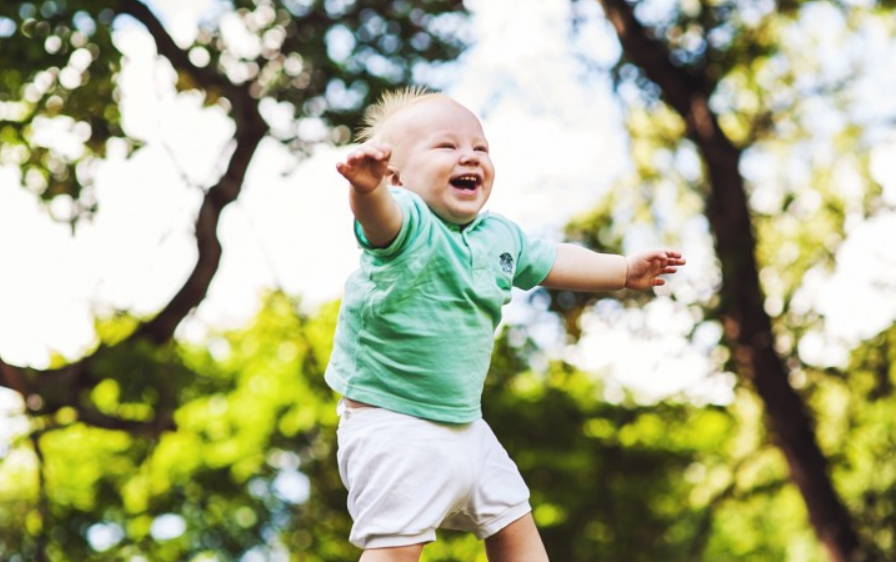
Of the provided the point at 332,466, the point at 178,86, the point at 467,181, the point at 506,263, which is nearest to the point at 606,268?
the point at 506,263

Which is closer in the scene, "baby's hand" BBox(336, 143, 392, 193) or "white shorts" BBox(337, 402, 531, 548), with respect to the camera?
"baby's hand" BBox(336, 143, 392, 193)

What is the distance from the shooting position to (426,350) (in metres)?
1.92

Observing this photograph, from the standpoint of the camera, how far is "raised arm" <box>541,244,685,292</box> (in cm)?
218

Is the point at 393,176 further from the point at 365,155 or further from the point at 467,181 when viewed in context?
the point at 365,155

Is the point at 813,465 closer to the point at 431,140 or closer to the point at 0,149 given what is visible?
the point at 0,149

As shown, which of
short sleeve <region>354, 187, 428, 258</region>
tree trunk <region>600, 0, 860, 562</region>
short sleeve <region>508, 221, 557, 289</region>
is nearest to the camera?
short sleeve <region>354, 187, 428, 258</region>

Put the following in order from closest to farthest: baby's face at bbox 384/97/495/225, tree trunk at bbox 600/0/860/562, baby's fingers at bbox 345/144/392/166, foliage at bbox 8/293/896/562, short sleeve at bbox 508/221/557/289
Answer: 1. baby's fingers at bbox 345/144/392/166
2. baby's face at bbox 384/97/495/225
3. short sleeve at bbox 508/221/557/289
4. tree trunk at bbox 600/0/860/562
5. foliage at bbox 8/293/896/562

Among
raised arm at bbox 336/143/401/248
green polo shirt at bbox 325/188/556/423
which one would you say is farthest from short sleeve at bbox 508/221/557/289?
raised arm at bbox 336/143/401/248

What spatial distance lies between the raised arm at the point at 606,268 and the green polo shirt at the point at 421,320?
0.21m

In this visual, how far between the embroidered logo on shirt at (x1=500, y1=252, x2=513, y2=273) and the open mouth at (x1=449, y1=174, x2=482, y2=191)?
0.13m

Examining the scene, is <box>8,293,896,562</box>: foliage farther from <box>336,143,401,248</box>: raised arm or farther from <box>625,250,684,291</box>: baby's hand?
<box>336,143,401,248</box>: raised arm

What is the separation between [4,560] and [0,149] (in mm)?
2068

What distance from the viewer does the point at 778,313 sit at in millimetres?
6773

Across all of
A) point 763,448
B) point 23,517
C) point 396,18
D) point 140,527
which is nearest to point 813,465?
point 763,448
